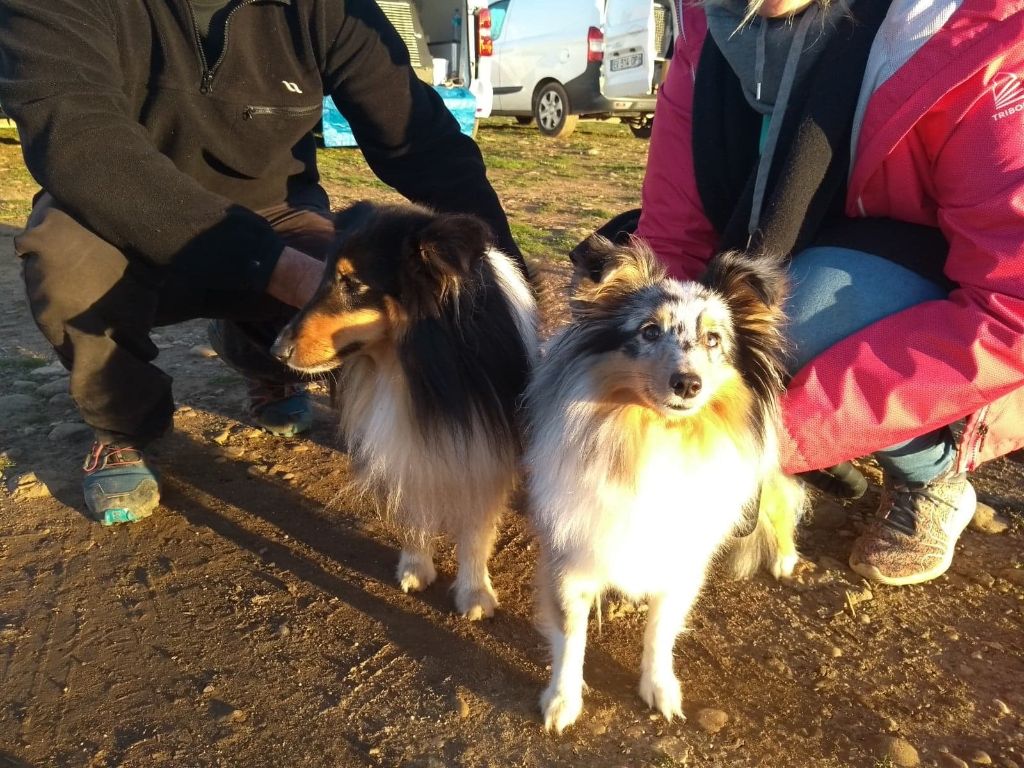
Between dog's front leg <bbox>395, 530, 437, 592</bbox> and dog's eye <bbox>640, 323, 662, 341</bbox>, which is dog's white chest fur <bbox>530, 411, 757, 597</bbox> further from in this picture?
dog's front leg <bbox>395, 530, 437, 592</bbox>

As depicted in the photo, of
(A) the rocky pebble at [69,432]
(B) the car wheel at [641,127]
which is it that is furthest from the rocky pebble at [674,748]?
(B) the car wheel at [641,127]

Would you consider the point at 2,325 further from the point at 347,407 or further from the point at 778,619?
the point at 778,619

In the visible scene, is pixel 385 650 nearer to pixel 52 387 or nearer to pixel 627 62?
pixel 52 387

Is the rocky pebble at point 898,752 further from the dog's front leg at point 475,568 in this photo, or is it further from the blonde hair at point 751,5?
the blonde hair at point 751,5

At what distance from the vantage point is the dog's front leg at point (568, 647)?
2.17 meters

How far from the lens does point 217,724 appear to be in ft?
6.94

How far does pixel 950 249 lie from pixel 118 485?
9.39ft

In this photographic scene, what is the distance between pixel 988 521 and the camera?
117 inches

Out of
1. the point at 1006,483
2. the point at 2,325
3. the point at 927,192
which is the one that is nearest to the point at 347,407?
the point at 927,192

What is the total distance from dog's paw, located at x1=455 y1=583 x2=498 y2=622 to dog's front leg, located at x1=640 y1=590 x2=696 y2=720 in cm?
55

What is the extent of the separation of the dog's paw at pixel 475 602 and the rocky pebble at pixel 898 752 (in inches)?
45.7

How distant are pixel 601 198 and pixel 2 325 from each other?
16.7ft

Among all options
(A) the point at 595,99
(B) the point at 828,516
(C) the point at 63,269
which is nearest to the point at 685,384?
(B) the point at 828,516

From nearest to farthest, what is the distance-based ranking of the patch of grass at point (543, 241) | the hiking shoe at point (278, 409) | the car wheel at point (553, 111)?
1. the hiking shoe at point (278, 409)
2. the patch of grass at point (543, 241)
3. the car wheel at point (553, 111)
